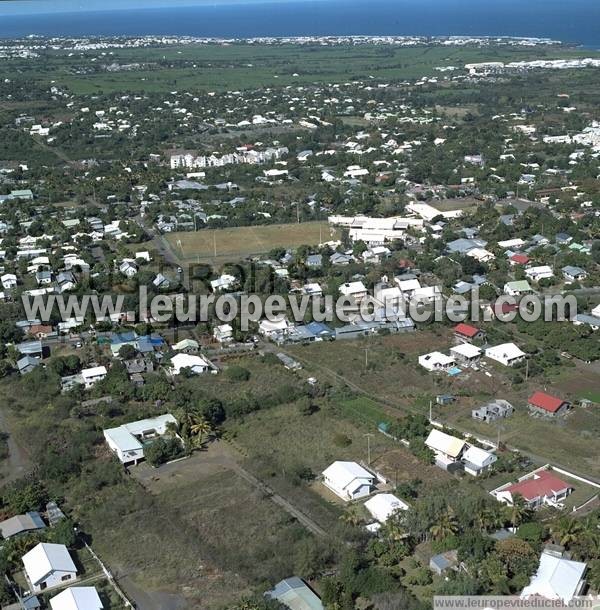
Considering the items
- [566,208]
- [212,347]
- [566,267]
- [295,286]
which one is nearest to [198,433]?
[212,347]

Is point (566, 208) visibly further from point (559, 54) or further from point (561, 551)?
point (559, 54)

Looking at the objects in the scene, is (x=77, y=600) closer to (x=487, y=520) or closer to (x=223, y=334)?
(x=487, y=520)

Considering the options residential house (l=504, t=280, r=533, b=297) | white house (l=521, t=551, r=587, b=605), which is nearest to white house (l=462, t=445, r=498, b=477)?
white house (l=521, t=551, r=587, b=605)

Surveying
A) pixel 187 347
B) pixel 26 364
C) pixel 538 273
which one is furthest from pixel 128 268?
pixel 538 273

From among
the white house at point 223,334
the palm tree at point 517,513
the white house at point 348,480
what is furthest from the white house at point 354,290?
the palm tree at point 517,513

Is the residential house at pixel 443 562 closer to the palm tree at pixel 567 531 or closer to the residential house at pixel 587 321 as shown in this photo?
the palm tree at pixel 567 531

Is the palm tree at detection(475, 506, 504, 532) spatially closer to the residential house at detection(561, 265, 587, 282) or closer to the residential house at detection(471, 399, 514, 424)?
the residential house at detection(471, 399, 514, 424)
